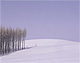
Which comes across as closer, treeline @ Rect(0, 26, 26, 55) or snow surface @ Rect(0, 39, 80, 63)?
snow surface @ Rect(0, 39, 80, 63)

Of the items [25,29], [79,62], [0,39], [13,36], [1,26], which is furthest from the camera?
[25,29]

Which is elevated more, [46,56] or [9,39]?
[9,39]

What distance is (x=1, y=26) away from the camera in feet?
93.5

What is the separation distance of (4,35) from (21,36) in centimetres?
691

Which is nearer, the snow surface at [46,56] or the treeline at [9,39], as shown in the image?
the snow surface at [46,56]

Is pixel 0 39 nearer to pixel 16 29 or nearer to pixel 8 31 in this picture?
pixel 8 31

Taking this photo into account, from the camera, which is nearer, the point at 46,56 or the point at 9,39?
the point at 46,56

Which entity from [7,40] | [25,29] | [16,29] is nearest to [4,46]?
[7,40]

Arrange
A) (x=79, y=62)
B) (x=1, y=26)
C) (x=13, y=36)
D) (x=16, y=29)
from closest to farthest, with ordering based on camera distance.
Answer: (x=79, y=62) → (x=1, y=26) → (x=13, y=36) → (x=16, y=29)

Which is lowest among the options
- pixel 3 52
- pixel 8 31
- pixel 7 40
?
pixel 3 52

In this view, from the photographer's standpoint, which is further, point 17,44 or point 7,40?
point 17,44

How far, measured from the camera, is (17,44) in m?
32.0

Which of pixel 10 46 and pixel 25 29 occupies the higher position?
pixel 25 29

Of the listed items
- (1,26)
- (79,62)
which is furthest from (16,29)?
(79,62)
